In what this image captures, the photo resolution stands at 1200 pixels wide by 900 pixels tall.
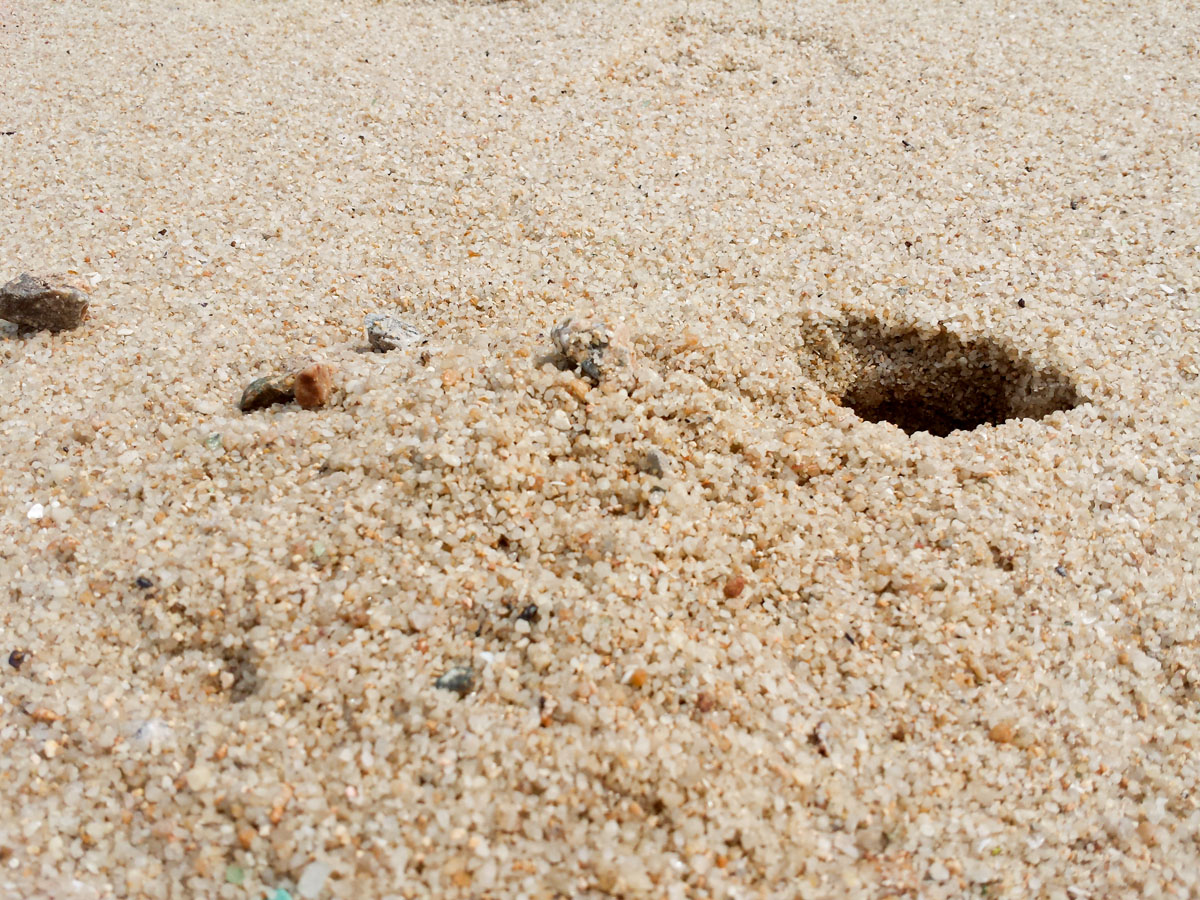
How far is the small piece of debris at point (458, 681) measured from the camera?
6.15ft

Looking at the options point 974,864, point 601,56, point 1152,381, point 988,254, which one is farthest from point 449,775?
point 601,56

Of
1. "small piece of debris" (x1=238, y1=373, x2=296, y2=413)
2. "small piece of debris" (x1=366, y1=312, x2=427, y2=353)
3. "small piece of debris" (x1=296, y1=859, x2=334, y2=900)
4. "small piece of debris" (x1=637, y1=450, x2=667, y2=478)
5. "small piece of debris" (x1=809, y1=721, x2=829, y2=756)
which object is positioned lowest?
"small piece of debris" (x1=296, y1=859, x2=334, y2=900)

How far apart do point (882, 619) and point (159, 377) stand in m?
2.11

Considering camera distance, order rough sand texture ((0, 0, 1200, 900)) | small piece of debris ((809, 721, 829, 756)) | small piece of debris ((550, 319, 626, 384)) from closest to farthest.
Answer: rough sand texture ((0, 0, 1200, 900)), small piece of debris ((809, 721, 829, 756)), small piece of debris ((550, 319, 626, 384))

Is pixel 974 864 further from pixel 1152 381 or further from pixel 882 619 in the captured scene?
pixel 1152 381

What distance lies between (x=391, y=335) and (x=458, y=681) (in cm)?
124

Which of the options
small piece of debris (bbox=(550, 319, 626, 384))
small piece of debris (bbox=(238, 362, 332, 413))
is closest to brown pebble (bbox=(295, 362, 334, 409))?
small piece of debris (bbox=(238, 362, 332, 413))

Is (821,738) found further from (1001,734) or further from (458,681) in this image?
(458,681)

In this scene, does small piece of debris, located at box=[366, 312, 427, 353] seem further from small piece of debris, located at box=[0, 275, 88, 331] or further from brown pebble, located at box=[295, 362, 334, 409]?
small piece of debris, located at box=[0, 275, 88, 331]

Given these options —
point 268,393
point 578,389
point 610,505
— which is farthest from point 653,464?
point 268,393

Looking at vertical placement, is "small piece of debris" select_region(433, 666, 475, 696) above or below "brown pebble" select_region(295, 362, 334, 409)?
below

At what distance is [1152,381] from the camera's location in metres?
2.72

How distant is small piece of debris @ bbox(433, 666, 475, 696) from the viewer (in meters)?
1.88

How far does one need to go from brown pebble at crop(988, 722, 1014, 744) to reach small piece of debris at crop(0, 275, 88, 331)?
9.33ft
